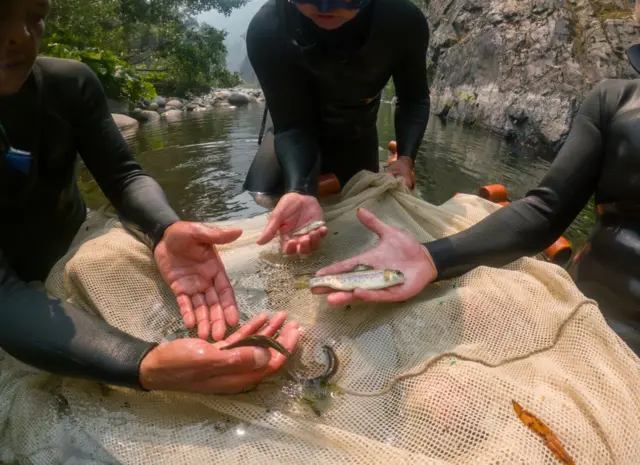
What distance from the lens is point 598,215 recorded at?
264cm

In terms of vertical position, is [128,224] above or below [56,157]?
below

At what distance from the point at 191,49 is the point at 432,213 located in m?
22.9

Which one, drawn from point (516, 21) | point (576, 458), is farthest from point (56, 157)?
point (516, 21)

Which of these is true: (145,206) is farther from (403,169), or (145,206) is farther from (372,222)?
(403,169)

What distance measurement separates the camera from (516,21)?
1691cm

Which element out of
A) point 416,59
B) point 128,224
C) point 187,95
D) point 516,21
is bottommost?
point 187,95

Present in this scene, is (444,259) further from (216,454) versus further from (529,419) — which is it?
(216,454)

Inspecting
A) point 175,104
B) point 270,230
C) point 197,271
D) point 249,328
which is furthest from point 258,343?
point 175,104

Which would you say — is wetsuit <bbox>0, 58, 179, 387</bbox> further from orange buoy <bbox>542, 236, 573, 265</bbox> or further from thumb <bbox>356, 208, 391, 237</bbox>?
orange buoy <bbox>542, 236, 573, 265</bbox>

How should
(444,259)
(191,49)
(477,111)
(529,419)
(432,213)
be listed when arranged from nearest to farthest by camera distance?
(529,419) → (444,259) → (432,213) → (477,111) → (191,49)

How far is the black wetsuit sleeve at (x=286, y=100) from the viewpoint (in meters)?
3.54

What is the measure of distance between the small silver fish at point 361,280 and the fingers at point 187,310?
2.07 feet

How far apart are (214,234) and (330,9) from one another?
173 centimetres

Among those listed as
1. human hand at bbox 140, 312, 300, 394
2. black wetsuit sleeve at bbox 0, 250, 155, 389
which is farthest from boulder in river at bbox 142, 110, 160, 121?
human hand at bbox 140, 312, 300, 394
